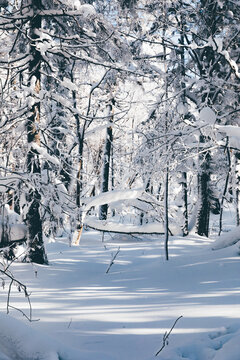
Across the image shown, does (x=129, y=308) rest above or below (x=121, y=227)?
below

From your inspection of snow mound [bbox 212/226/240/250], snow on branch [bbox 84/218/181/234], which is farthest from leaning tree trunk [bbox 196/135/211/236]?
snow mound [bbox 212/226/240/250]

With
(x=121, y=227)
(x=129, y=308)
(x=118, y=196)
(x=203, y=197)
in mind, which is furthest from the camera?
(x=203, y=197)

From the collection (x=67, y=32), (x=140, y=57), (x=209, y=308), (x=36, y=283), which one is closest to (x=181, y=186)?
(x=140, y=57)

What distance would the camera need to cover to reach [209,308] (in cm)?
507

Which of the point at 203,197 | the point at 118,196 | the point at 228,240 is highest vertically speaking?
the point at 203,197

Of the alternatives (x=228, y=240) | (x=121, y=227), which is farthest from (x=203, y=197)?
(x=228, y=240)

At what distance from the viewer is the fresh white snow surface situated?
3.66 m

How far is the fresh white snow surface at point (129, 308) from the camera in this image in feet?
12.0

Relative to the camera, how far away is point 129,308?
211 inches

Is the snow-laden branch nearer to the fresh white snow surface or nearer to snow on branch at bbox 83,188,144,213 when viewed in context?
snow on branch at bbox 83,188,144,213

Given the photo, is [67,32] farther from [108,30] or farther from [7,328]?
[7,328]

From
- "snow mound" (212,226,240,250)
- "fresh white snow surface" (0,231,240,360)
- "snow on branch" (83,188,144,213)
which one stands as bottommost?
"fresh white snow surface" (0,231,240,360)

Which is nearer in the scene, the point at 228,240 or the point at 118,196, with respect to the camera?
the point at 228,240

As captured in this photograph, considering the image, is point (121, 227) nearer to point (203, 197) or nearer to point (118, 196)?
point (118, 196)
